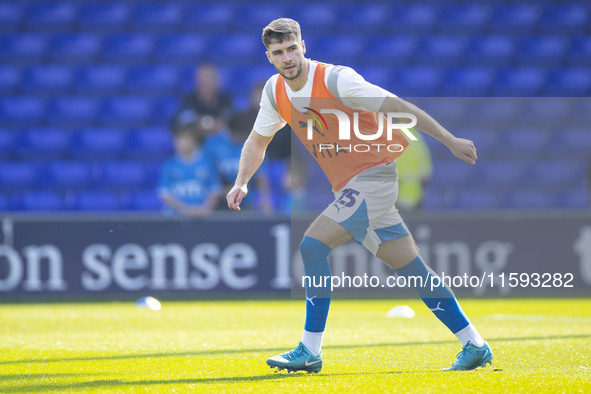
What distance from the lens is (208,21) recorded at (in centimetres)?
1361

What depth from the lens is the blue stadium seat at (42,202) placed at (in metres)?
11.6

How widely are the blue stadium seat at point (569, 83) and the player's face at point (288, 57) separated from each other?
956 cm

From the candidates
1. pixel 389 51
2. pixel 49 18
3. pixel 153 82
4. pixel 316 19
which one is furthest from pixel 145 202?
pixel 389 51

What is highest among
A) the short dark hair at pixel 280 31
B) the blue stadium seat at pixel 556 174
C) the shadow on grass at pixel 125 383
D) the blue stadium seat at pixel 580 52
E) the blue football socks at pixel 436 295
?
the blue stadium seat at pixel 580 52

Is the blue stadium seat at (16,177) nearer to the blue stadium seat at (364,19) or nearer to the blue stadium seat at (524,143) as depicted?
the blue stadium seat at (364,19)

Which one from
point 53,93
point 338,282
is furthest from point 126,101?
point 338,282

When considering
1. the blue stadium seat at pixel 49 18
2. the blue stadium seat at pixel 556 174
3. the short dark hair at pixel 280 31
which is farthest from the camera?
the blue stadium seat at pixel 49 18

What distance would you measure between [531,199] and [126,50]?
6.12 m

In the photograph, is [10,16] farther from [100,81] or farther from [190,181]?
[190,181]

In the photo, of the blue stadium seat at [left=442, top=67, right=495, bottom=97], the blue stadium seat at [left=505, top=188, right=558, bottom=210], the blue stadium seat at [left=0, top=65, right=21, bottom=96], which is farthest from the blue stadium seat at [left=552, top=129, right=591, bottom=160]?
the blue stadium seat at [left=0, top=65, right=21, bottom=96]

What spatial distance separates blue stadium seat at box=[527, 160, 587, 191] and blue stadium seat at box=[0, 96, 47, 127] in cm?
665

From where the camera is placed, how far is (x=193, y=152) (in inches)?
391

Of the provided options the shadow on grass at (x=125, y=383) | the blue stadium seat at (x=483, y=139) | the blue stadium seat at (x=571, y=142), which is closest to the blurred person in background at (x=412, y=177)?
the blue stadium seat at (x=483, y=139)

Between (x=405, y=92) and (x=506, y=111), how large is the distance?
146cm
